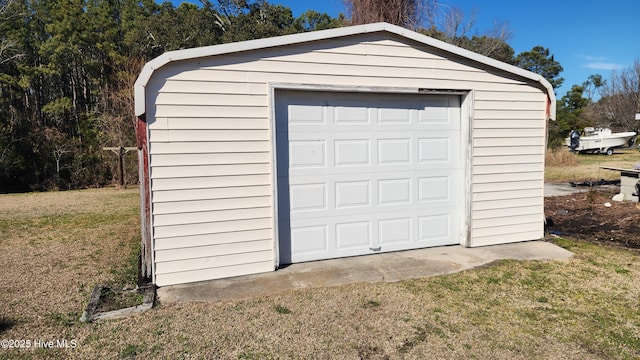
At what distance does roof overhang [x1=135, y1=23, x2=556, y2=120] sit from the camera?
408 centimetres

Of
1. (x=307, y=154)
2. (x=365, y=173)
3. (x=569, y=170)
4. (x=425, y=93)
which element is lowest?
(x=569, y=170)

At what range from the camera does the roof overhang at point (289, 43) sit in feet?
13.4

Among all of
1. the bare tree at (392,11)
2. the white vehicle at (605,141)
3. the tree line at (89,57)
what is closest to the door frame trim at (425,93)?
the bare tree at (392,11)

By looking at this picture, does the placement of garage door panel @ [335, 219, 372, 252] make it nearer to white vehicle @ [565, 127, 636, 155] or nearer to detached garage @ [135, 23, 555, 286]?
detached garage @ [135, 23, 555, 286]

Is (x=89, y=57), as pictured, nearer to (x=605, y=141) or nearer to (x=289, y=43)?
(x=289, y=43)

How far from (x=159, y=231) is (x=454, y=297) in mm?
3053

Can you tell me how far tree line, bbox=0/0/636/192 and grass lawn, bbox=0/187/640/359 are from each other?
11.3 m

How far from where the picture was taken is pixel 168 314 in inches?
143

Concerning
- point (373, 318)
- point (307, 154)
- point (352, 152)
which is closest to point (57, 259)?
point (307, 154)

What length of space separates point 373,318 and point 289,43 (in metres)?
3.01

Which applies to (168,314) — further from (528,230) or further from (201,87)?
(528,230)

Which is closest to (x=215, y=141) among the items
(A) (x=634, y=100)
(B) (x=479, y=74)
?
(B) (x=479, y=74)

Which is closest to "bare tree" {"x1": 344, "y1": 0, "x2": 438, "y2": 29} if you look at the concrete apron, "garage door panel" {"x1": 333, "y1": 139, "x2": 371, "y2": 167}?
"garage door panel" {"x1": 333, "y1": 139, "x2": 371, "y2": 167}

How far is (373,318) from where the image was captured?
349cm
